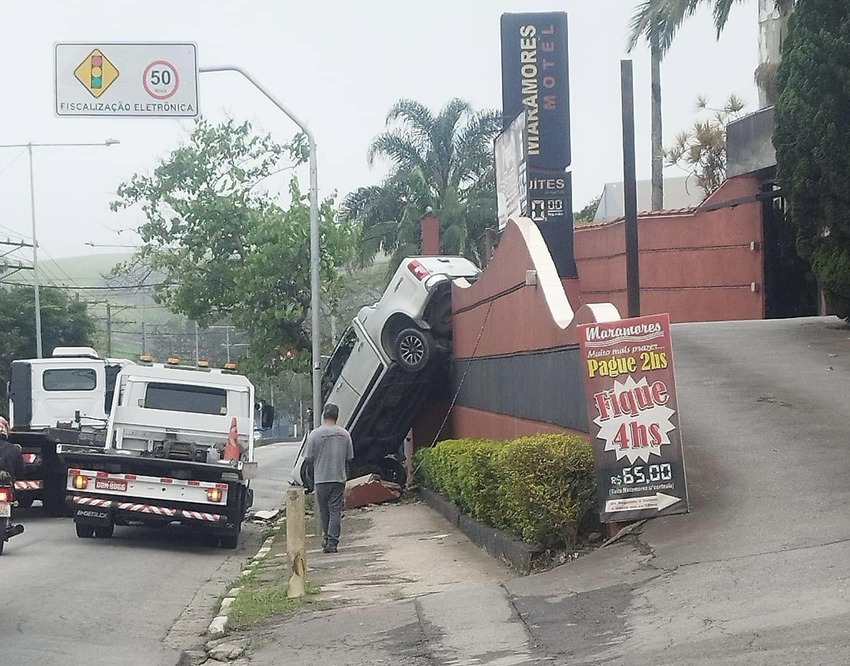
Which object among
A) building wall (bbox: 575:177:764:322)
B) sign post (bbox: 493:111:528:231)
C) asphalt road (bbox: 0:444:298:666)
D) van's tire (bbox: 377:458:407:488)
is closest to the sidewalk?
asphalt road (bbox: 0:444:298:666)

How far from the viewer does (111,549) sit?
1516cm

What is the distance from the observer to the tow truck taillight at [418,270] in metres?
20.2

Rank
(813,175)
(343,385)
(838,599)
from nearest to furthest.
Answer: (838,599)
(813,175)
(343,385)

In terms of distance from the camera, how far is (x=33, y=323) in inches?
1961

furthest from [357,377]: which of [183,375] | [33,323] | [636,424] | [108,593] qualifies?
[33,323]

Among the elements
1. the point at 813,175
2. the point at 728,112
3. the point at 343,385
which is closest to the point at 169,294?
the point at 343,385

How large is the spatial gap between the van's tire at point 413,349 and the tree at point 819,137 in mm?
6217

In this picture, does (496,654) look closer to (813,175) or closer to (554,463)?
(554,463)

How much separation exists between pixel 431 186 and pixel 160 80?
24.3m

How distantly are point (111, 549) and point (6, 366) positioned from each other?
→ 1432 inches

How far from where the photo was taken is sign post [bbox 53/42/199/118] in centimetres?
1540

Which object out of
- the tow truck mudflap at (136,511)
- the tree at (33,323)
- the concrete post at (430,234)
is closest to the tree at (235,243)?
the concrete post at (430,234)

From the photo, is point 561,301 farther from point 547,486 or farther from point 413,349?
point 413,349

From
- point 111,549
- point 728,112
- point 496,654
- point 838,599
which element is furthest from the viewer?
point 728,112
